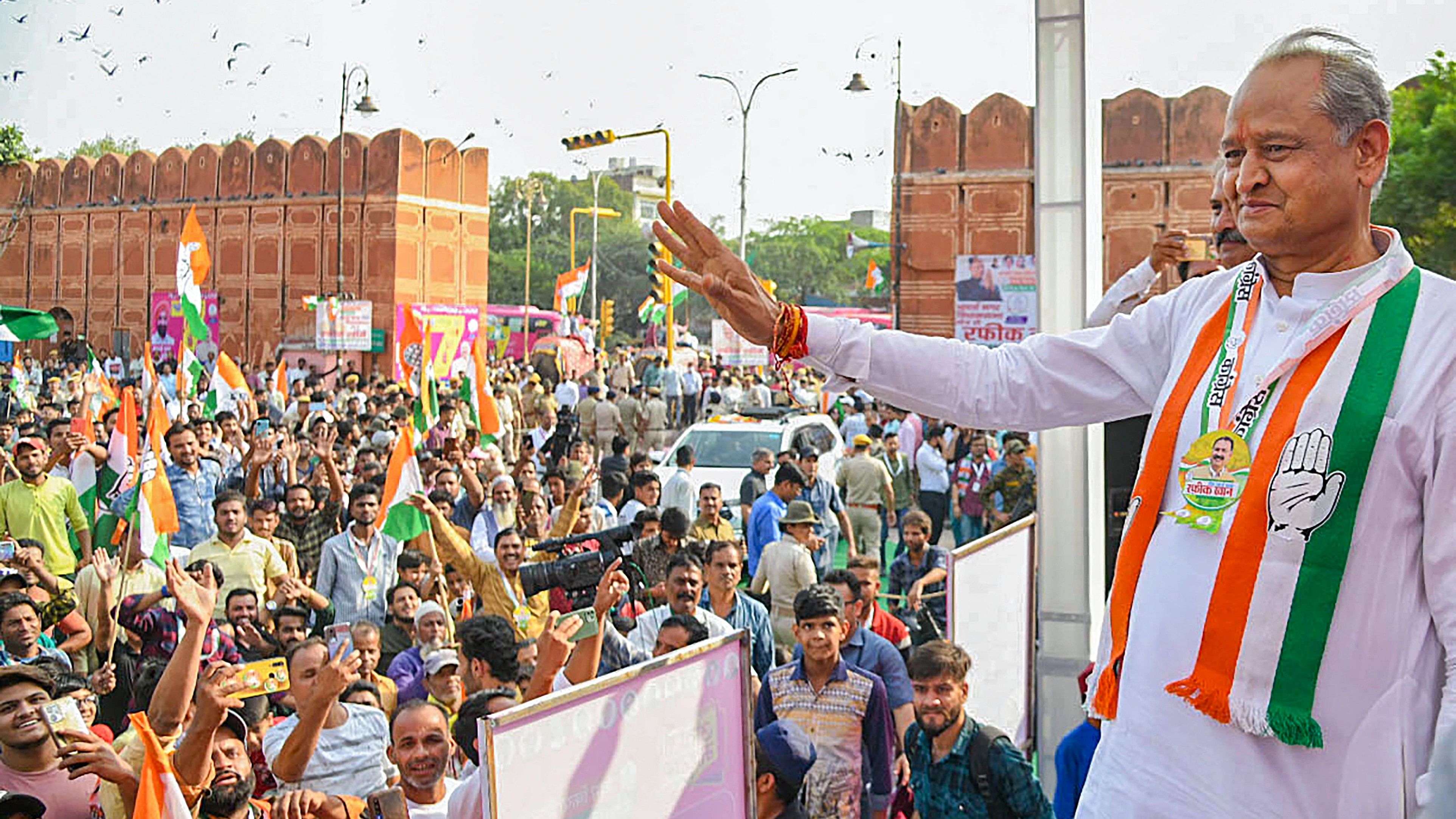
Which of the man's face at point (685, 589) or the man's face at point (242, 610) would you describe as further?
the man's face at point (242, 610)

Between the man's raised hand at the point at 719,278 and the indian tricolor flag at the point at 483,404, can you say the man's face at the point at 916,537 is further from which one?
the man's raised hand at the point at 719,278

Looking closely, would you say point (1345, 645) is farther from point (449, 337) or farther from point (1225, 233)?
point (449, 337)

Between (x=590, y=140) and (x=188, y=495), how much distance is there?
13.1 meters

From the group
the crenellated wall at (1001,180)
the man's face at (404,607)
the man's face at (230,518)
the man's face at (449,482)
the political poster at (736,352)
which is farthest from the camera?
the crenellated wall at (1001,180)

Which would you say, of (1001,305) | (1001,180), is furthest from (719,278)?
(1001,180)

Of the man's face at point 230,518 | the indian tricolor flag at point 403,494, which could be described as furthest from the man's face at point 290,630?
the indian tricolor flag at point 403,494

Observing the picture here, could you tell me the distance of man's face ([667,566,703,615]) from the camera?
6.81 metres

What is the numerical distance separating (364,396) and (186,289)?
6155mm

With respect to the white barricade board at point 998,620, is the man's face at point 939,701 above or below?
below

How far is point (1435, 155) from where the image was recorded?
74.3ft

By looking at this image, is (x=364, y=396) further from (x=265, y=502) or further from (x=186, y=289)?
(x=265, y=502)

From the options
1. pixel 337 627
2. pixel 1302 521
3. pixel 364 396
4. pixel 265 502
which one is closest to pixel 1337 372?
pixel 1302 521

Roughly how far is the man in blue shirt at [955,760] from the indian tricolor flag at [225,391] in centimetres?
1168

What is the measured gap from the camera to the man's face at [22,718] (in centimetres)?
484
